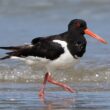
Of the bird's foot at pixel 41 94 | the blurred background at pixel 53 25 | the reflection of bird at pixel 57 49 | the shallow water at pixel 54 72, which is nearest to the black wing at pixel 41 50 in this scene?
the reflection of bird at pixel 57 49

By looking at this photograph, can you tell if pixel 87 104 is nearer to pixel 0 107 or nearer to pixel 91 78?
pixel 0 107

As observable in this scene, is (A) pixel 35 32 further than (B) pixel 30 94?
Yes

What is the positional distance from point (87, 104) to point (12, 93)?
1.73 metres

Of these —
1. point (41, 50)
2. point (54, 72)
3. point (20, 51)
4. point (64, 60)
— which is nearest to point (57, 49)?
point (64, 60)

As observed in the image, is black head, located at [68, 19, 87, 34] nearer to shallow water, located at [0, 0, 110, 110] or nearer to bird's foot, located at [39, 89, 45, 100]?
shallow water, located at [0, 0, 110, 110]

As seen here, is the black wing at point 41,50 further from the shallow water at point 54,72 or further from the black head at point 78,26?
the black head at point 78,26

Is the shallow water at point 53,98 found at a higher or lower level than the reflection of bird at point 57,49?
lower

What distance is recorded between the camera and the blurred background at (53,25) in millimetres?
12878

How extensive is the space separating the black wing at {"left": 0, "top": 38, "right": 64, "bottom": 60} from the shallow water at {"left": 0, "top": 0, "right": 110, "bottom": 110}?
0.29m

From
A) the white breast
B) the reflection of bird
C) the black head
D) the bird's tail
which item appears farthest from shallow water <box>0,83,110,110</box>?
the black head

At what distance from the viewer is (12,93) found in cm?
1077

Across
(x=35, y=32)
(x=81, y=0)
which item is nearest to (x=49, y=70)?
(x=35, y=32)

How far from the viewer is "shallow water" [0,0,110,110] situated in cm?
984

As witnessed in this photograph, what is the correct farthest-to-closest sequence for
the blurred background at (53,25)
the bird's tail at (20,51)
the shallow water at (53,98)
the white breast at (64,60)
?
1. the blurred background at (53,25)
2. the bird's tail at (20,51)
3. the white breast at (64,60)
4. the shallow water at (53,98)
